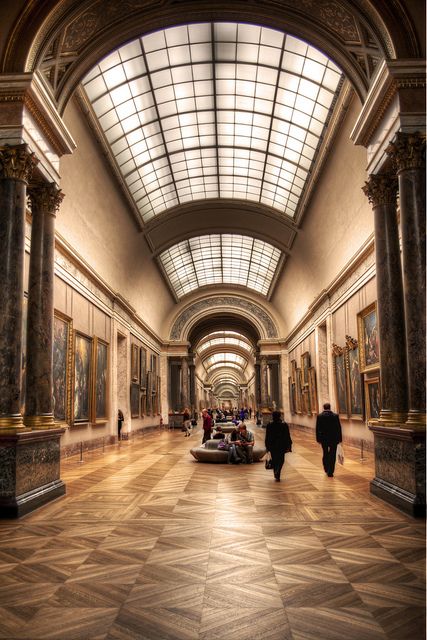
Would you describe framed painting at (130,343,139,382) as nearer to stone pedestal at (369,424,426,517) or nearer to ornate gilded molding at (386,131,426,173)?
stone pedestal at (369,424,426,517)

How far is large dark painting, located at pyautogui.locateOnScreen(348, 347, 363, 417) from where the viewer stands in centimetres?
1688

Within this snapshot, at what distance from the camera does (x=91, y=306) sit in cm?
1852

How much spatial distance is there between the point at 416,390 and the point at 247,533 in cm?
340

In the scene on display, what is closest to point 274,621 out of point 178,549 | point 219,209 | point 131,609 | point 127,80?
point 131,609

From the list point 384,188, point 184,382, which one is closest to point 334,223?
point 384,188

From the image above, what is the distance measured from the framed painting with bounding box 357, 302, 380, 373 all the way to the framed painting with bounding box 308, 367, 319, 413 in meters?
8.25

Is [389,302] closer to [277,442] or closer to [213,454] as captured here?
[277,442]

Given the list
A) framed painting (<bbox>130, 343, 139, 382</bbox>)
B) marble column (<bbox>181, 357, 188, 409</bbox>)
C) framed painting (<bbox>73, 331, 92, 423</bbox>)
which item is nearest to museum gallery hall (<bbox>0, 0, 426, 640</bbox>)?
framed painting (<bbox>73, 331, 92, 423</bbox>)

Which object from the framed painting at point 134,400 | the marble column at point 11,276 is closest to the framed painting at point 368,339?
the marble column at point 11,276

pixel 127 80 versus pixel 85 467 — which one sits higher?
pixel 127 80

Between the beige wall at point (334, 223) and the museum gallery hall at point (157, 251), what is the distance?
0.39 feet

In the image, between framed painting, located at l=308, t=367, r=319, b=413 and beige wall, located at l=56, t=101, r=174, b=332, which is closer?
beige wall, located at l=56, t=101, r=174, b=332

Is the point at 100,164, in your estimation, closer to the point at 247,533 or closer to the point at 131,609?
the point at 247,533

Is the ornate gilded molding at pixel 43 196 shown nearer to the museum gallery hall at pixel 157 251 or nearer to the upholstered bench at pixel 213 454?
the museum gallery hall at pixel 157 251
